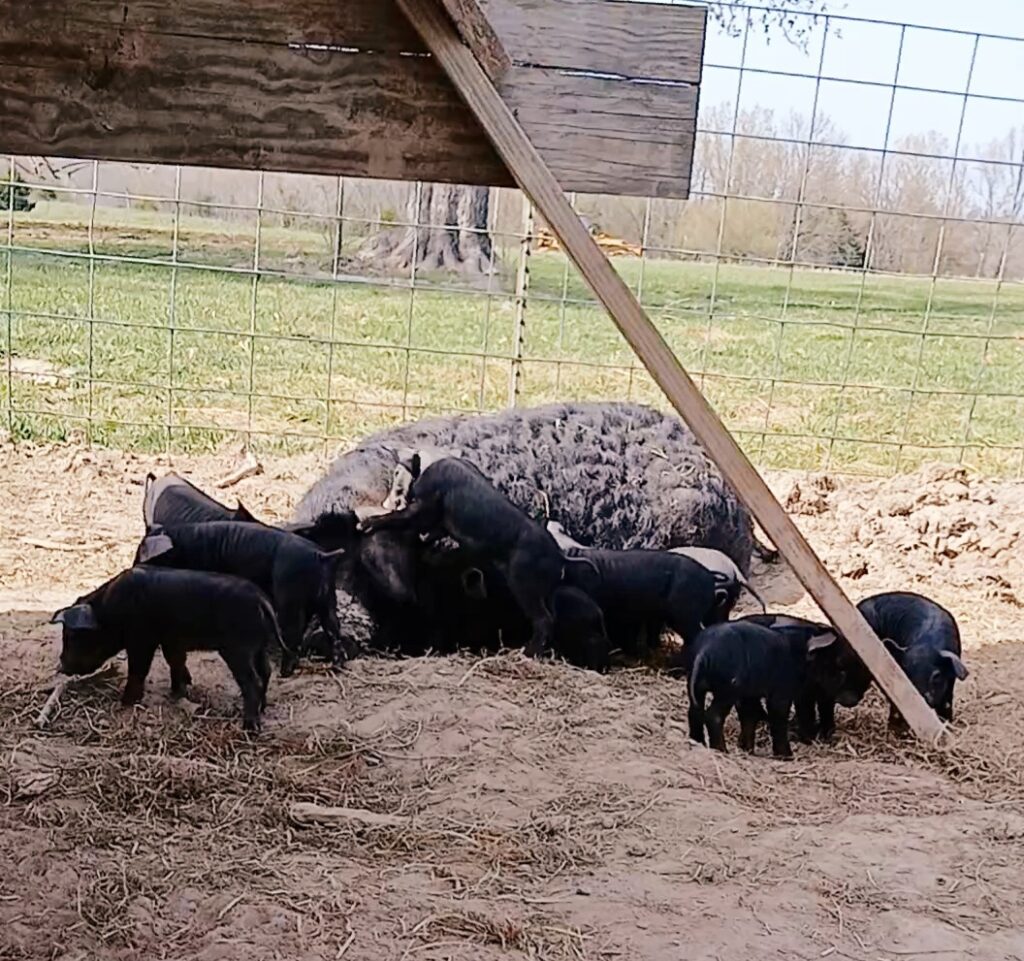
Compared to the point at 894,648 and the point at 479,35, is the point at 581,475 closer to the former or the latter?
the point at 894,648

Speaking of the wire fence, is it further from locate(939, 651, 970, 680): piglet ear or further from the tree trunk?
locate(939, 651, 970, 680): piglet ear

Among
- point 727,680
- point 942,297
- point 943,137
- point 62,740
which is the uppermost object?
point 943,137

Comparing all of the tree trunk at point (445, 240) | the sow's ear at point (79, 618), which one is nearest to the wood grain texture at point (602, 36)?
the sow's ear at point (79, 618)

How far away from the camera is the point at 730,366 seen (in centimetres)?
1242

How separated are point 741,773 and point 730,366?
338 inches

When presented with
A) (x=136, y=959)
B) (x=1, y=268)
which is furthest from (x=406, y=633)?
(x=1, y=268)

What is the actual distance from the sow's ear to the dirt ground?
0.28 m

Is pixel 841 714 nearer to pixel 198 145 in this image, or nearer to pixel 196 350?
pixel 198 145

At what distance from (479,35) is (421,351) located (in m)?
4.83

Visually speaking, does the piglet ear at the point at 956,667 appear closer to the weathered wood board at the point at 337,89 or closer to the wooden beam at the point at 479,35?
the weathered wood board at the point at 337,89

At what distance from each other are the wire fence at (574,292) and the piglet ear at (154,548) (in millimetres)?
3161

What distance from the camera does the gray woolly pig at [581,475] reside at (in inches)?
238

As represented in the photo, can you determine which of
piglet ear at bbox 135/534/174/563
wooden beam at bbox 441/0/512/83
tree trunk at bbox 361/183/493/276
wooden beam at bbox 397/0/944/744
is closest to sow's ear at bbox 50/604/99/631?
piglet ear at bbox 135/534/174/563

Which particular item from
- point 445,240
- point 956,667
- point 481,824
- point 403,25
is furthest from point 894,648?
point 445,240
